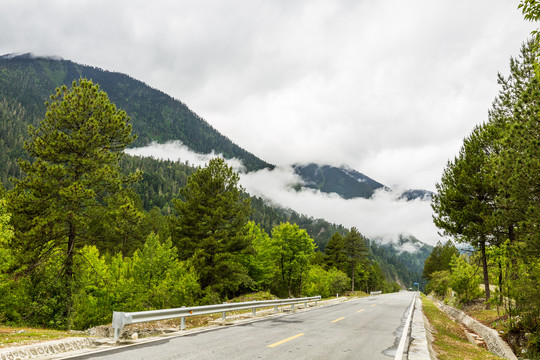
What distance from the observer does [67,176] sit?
17.6 metres

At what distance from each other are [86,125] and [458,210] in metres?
24.7

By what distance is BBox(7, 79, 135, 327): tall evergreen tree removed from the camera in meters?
16.2

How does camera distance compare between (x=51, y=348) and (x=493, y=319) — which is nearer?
(x=51, y=348)

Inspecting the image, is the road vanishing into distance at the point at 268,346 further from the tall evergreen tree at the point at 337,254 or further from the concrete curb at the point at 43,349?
the tall evergreen tree at the point at 337,254

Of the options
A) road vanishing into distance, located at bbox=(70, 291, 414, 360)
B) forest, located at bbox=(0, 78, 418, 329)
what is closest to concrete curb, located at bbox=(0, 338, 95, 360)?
road vanishing into distance, located at bbox=(70, 291, 414, 360)

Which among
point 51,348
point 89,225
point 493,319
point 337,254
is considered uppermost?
point 89,225

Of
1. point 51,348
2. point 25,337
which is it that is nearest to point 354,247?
point 25,337

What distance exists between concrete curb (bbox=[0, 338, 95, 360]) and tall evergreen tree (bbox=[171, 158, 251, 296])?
20703mm

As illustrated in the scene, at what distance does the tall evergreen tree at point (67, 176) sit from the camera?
1625cm

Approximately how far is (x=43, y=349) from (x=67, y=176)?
1330 cm

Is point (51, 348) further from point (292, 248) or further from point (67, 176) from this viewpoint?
point (292, 248)

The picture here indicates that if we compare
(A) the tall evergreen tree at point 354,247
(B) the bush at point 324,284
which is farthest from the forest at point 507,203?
(A) the tall evergreen tree at point 354,247

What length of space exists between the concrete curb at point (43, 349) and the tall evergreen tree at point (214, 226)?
67.9 ft

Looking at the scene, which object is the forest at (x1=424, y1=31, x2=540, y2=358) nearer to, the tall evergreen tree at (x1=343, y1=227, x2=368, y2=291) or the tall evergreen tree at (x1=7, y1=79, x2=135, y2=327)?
the tall evergreen tree at (x1=7, y1=79, x2=135, y2=327)
